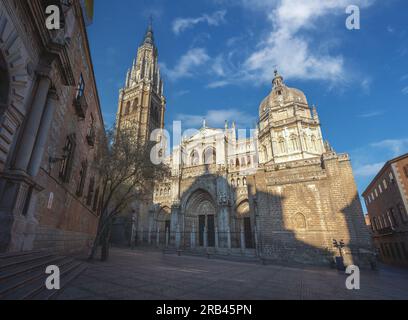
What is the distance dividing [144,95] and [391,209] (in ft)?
142

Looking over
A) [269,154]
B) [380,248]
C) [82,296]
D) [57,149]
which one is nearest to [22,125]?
[57,149]

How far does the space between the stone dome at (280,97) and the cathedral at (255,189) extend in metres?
0.18

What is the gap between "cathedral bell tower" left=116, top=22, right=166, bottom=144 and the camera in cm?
3966

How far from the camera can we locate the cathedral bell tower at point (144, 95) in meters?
39.7

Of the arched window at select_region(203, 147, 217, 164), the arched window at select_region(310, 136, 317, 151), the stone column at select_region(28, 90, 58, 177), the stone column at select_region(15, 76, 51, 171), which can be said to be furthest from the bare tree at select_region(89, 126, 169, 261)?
the arched window at select_region(310, 136, 317, 151)

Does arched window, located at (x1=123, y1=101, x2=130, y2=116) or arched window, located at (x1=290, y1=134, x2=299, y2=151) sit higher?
arched window, located at (x1=123, y1=101, x2=130, y2=116)

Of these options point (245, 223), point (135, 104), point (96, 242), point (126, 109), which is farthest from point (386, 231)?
point (126, 109)

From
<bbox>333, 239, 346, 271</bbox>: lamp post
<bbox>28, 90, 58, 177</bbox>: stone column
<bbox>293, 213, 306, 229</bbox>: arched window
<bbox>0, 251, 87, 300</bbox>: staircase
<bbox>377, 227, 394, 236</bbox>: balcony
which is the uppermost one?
<bbox>28, 90, 58, 177</bbox>: stone column

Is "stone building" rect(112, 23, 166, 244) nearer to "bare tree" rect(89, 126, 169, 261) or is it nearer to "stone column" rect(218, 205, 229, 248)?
"stone column" rect(218, 205, 229, 248)

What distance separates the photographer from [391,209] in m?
21.3

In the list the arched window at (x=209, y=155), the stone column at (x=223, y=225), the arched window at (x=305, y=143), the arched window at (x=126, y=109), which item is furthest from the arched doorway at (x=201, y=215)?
the arched window at (x=126, y=109)

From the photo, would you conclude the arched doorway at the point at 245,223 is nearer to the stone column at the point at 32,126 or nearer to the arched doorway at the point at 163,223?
the arched doorway at the point at 163,223

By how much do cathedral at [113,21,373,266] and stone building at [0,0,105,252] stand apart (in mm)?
7172
